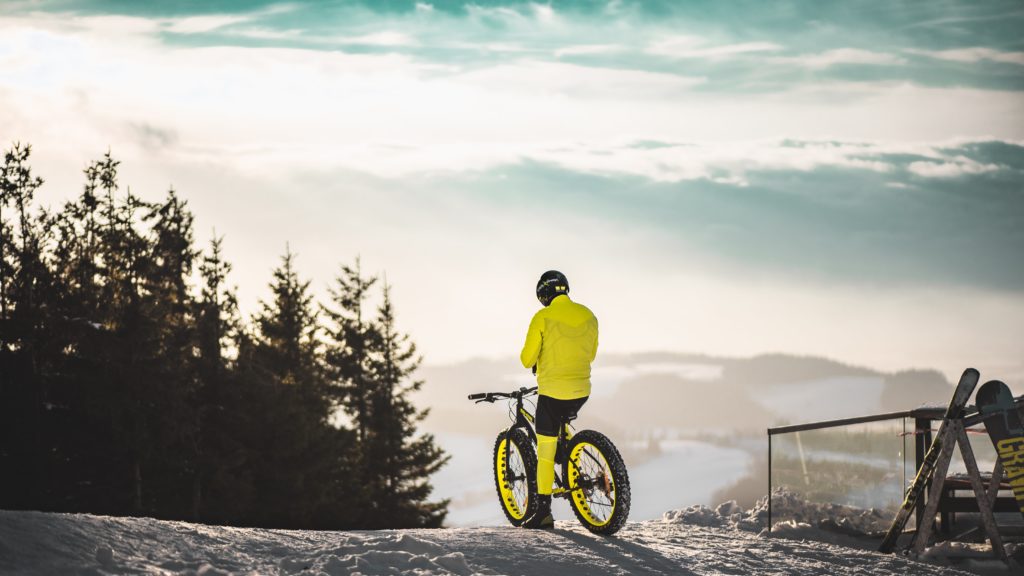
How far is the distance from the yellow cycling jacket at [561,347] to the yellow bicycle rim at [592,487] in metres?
0.57

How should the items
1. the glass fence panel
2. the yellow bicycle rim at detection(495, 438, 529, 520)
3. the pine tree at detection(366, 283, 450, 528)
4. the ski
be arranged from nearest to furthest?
the ski, the yellow bicycle rim at detection(495, 438, 529, 520), the glass fence panel, the pine tree at detection(366, 283, 450, 528)

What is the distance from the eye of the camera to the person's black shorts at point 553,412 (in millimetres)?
10602

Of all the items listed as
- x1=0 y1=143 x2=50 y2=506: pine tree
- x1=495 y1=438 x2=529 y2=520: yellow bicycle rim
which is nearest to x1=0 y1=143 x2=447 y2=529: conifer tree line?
x1=0 y1=143 x2=50 y2=506: pine tree

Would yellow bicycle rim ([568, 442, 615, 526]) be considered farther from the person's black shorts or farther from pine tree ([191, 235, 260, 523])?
pine tree ([191, 235, 260, 523])

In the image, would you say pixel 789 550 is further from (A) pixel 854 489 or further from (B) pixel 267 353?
(B) pixel 267 353

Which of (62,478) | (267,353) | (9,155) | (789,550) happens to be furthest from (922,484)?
(267,353)

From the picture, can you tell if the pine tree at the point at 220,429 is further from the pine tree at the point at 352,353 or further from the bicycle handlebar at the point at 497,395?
the bicycle handlebar at the point at 497,395

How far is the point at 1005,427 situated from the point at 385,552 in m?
6.34

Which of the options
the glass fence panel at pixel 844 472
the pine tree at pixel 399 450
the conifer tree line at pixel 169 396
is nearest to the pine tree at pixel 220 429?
the conifer tree line at pixel 169 396

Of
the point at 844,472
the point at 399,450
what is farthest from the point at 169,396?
the point at 844,472

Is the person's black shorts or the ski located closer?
the person's black shorts

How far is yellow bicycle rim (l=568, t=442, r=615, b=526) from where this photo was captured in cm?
1030

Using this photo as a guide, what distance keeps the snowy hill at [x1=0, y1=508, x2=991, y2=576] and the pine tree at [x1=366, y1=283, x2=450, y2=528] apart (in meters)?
39.6

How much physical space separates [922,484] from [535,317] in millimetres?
4564
